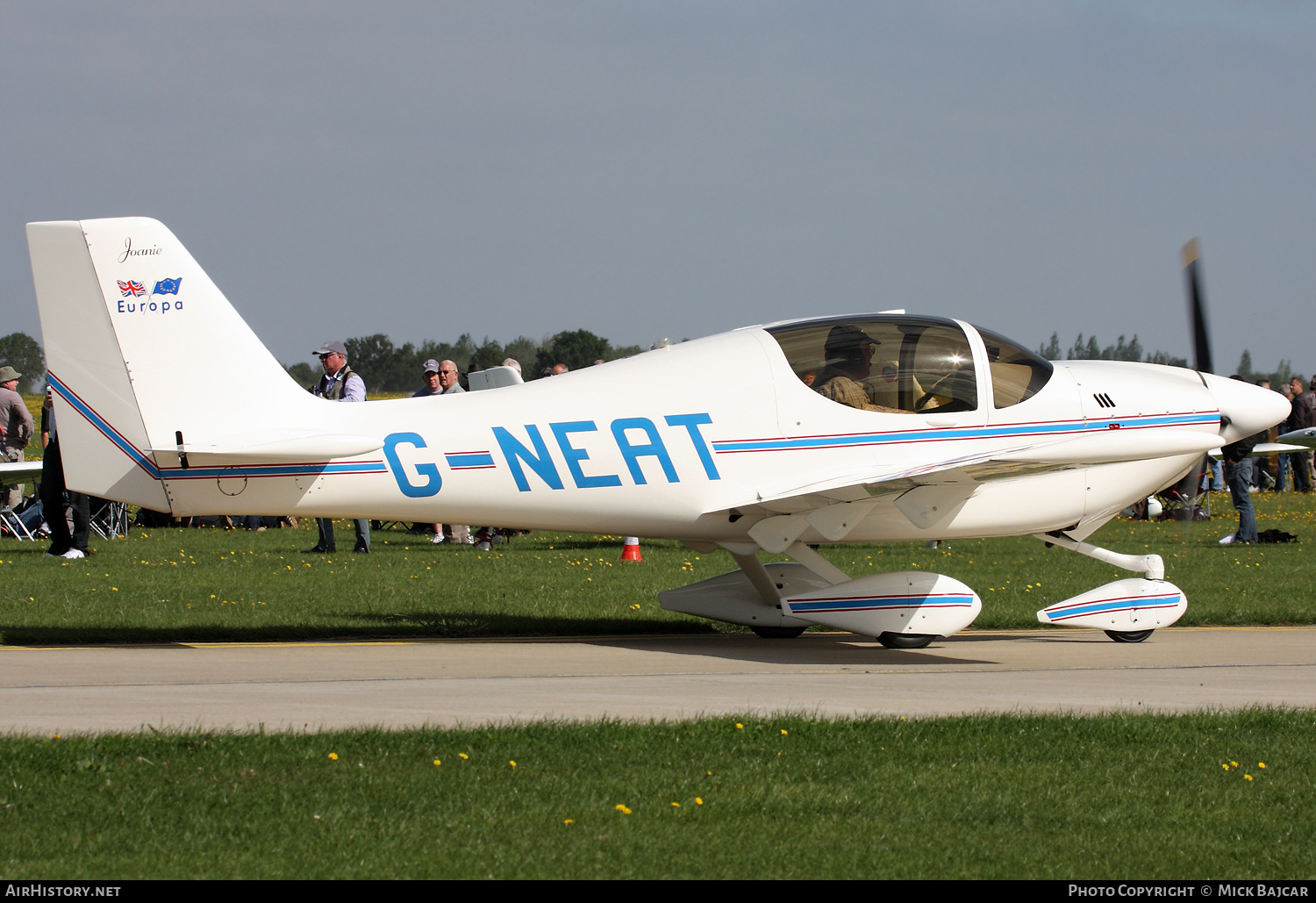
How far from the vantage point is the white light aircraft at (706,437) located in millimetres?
8312

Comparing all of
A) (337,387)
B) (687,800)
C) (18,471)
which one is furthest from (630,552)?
(687,800)

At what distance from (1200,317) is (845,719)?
5517mm

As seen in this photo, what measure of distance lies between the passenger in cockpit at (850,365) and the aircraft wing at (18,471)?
458 inches

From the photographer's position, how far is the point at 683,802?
5.04 metres

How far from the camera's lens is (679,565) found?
48.2 feet

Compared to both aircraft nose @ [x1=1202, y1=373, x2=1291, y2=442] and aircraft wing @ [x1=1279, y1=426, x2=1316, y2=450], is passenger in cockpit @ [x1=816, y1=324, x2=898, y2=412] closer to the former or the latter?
aircraft nose @ [x1=1202, y1=373, x2=1291, y2=442]

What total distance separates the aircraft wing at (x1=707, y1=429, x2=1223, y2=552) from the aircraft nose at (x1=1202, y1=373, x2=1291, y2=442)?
26 cm

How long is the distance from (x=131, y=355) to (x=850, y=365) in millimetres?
4944

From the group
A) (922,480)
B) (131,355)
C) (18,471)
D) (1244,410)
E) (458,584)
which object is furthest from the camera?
(18,471)

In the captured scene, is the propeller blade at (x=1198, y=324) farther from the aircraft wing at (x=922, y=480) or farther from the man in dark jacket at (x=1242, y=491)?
the man in dark jacket at (x=1242, y=491)

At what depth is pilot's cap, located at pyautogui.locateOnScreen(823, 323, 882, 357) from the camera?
9156 mm

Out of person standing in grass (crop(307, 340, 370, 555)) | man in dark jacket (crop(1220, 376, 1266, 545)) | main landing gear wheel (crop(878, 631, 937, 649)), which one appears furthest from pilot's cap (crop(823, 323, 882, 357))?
man in dark jacket (crop(1220, 376, 1266, 545))

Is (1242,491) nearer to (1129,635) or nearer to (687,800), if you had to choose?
(1129,635)

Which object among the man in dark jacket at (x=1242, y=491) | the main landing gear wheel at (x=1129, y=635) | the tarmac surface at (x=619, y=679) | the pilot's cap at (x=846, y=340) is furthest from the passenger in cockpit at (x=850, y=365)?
the man in dark jacket at (x=1242, y=491)
